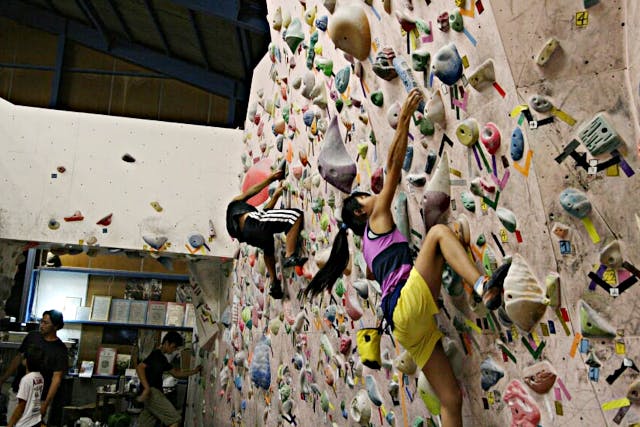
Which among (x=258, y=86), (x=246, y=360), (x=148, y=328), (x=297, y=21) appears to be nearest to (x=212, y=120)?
(x=148, y=328)

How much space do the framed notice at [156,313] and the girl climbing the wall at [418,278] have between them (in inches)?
289

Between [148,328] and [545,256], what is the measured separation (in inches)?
322

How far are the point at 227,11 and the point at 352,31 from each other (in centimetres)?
426

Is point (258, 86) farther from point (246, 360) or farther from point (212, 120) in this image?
point (212, 120)

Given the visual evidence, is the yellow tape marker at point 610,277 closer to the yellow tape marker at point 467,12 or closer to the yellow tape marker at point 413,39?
the yellow tape marker at point 467,12

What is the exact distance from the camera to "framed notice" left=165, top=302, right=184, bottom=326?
30.5ft

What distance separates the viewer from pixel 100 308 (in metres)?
9.19

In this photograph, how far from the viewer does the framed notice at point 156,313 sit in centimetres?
925

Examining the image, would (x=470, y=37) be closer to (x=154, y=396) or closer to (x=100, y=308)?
(x=154, y=396)

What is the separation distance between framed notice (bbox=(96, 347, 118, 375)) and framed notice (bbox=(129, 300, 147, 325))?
476 mm

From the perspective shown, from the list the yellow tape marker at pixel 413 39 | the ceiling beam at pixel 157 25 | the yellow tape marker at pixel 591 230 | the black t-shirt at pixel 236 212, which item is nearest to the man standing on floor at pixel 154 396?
the black t-shirt at pixel 236 212

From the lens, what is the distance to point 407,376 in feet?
8.09

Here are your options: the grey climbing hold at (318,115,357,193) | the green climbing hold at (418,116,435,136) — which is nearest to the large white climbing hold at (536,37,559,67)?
the green climbing hold at (418,116,435,136)

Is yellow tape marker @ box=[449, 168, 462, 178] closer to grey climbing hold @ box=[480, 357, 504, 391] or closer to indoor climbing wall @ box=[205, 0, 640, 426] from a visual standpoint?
indoor climbing wall @ box=[205, 0, 640, 426]
